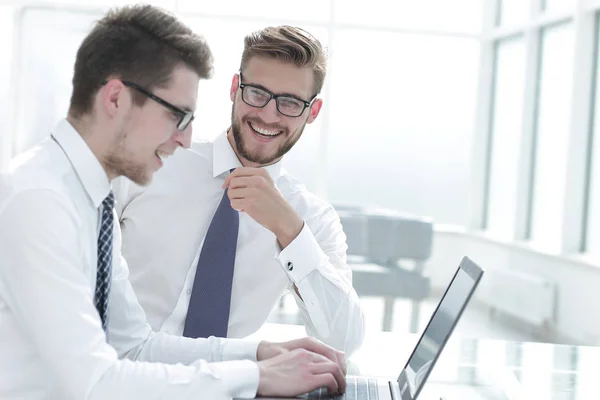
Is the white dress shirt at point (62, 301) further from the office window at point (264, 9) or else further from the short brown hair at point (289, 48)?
the office window at point (264, 9)

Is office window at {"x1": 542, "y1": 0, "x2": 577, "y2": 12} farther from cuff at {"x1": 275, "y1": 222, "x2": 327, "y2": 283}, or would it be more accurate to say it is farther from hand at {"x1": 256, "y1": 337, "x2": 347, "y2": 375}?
hand at {"x1": 256, "y1": 337, "x2": 347, "y2": 375}

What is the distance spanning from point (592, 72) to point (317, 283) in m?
4.64

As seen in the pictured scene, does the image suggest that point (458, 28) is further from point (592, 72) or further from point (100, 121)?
point (100, 121)

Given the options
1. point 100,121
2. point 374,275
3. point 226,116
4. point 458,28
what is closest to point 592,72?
point 458,28

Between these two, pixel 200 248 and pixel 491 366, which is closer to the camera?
pixel 491 366

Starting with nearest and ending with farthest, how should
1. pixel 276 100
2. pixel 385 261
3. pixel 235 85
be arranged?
pixel 276 100 < pixel 235 85 < pixel 385 261

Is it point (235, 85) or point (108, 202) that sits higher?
point (235, 85)

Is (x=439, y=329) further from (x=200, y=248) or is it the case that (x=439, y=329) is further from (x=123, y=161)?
(x=200, y=248)

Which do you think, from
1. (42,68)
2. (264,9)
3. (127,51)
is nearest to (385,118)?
(264,9)

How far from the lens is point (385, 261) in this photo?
261 inches

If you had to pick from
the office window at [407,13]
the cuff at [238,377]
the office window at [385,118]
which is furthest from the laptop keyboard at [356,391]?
the office window at [407,13]

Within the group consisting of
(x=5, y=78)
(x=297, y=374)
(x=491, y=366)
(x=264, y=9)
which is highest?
(x=264, y=9)

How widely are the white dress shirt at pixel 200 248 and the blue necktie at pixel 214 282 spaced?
0.05 metres

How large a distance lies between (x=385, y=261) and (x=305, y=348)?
5217mm
